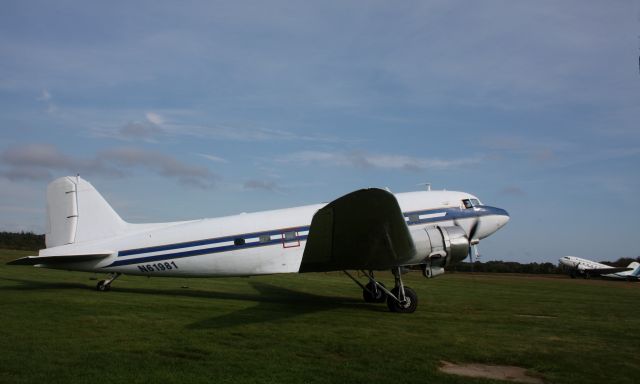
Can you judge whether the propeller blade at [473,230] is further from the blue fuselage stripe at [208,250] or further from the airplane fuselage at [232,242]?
the blue fuselage stripe at [208,250]

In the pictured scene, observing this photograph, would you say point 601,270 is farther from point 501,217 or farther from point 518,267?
point 501,217

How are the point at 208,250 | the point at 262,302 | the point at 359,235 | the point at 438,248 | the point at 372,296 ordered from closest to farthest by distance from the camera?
the point at 359,235, the point at 438,248, the point at 208,250, the point at 262,302, the point at 372,296

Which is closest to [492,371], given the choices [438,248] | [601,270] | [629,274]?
[438,248]

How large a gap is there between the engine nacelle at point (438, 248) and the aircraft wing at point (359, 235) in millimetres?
385

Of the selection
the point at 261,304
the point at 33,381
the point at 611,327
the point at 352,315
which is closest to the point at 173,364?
the point at 33,381

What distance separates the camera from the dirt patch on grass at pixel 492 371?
249 inches

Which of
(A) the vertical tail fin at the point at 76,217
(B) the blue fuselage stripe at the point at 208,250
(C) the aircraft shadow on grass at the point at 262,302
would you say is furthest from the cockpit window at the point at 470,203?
(A) the vertical tail fin at the point at 76,217

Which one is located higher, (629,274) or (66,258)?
(66,258)

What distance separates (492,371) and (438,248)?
17.5 ft

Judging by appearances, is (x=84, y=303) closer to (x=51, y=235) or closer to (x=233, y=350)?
(x=51, y=235)

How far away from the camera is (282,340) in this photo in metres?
8.20

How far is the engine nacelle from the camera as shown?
11.8 meters

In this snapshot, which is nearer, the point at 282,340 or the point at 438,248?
the point at 282,340

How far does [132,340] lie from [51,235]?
28.3 ft
